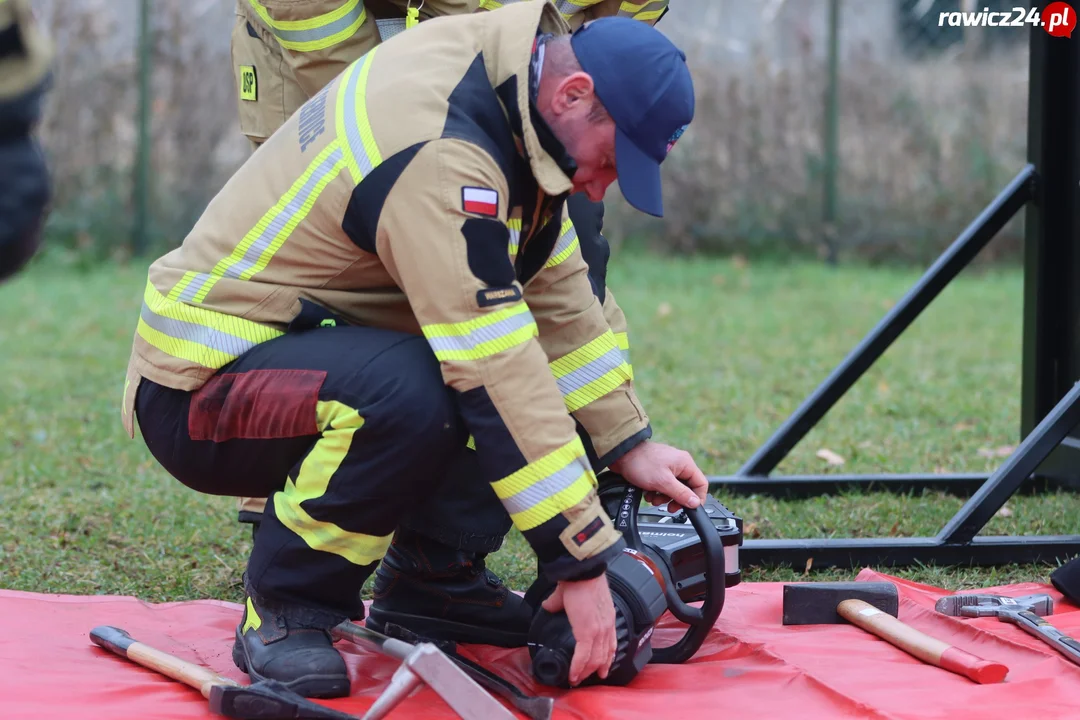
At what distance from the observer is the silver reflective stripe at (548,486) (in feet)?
7.17

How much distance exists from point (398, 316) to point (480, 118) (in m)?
0.50

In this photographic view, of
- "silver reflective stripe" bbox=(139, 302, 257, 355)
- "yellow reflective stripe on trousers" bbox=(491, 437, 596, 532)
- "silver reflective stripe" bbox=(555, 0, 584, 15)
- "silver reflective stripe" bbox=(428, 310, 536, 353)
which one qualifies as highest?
"silver reflective stripe" bbox=(555, 0, 584, 15)

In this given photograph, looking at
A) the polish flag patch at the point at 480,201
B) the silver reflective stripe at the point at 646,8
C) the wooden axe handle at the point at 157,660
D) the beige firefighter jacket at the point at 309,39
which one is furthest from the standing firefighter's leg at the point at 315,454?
the silver reflective stripe at the point at 646,8

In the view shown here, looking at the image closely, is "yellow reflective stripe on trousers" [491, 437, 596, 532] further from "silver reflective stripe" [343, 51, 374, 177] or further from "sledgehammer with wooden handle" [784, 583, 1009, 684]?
"sledgehammer with wooden handle" [784, 583, 1009, 684]

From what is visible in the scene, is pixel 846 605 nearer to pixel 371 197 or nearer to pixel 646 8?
pixel 371 197

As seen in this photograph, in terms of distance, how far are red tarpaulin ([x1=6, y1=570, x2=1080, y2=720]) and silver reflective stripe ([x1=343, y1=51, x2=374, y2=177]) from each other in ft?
3.16

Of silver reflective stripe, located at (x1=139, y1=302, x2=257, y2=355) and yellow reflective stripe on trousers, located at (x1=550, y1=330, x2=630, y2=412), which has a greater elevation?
silver reflective stripe, located at (x1=139, y1=302, x2=257, y2=355)

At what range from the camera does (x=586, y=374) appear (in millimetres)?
2664

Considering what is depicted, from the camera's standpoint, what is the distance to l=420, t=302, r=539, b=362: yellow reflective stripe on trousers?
2158mm

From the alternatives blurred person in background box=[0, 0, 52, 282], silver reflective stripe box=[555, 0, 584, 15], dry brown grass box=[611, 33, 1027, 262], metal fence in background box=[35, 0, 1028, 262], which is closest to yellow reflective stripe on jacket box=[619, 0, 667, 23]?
silver reflective stripe box=[555, 0, 584, 15]

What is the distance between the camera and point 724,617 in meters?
2.92

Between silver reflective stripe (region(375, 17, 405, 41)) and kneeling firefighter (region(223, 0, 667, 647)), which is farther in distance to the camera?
silver reflective stripe (region(375, 17, 405, 41))

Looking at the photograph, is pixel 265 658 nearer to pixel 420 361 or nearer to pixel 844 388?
pixel 420 361

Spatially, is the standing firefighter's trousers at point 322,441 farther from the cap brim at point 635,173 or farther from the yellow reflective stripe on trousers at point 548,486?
the cap brim at point 635,173
